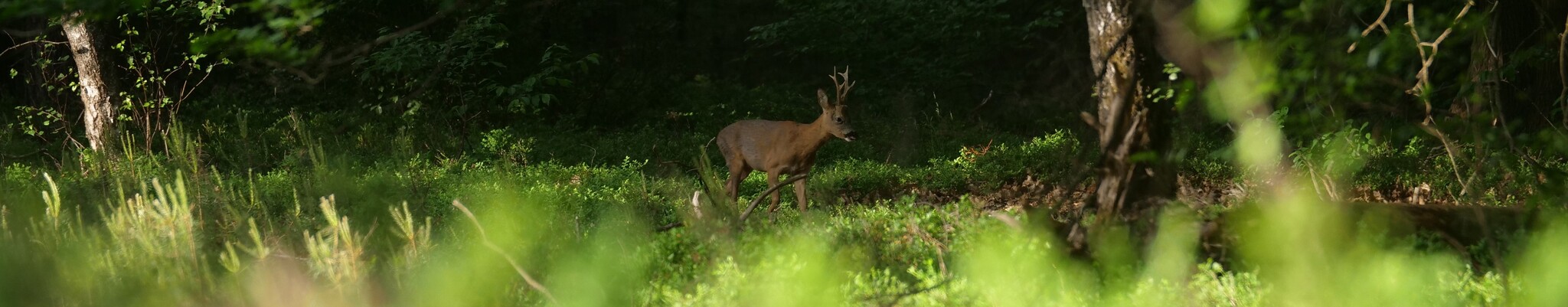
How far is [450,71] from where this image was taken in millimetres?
13586

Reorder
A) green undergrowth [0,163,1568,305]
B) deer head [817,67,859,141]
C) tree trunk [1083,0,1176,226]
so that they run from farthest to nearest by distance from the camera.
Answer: deer head [817,67,859,141]
tree trunk [1083,0,1176,226]
green undergrowth [0,163,1568,305]

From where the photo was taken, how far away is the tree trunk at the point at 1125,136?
5.19 meters

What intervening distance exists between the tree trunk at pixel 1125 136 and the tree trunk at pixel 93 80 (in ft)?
32.2

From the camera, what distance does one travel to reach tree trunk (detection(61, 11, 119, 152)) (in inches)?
458

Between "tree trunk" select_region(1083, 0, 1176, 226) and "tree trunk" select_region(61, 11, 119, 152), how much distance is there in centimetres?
980

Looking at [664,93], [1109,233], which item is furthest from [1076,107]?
[1109,233]

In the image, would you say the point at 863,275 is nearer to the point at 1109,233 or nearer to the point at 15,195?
the point at 1109,233

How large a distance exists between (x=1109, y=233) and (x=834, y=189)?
4.60m

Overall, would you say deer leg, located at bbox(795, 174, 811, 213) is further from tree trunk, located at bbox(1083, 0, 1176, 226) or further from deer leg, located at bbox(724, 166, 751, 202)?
tree trunk, located at bbox(1083, 0, 1176, 226)

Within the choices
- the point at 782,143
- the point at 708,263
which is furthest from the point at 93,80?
the point at 708,263

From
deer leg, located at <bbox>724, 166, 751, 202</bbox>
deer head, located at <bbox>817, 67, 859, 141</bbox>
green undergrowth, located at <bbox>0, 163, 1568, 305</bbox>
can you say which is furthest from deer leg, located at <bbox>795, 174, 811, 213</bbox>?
green undergrowth, located at <bbox>0, 163, 1568, 305</bbox>

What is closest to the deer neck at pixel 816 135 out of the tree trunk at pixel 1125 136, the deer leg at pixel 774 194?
the deer leg at pixel 774 194

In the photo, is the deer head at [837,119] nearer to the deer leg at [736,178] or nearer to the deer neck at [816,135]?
the deer neck at [816,135]

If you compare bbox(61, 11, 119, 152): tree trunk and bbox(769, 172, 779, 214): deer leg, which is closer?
bbox(769, 172, 779, 214): deer leg
